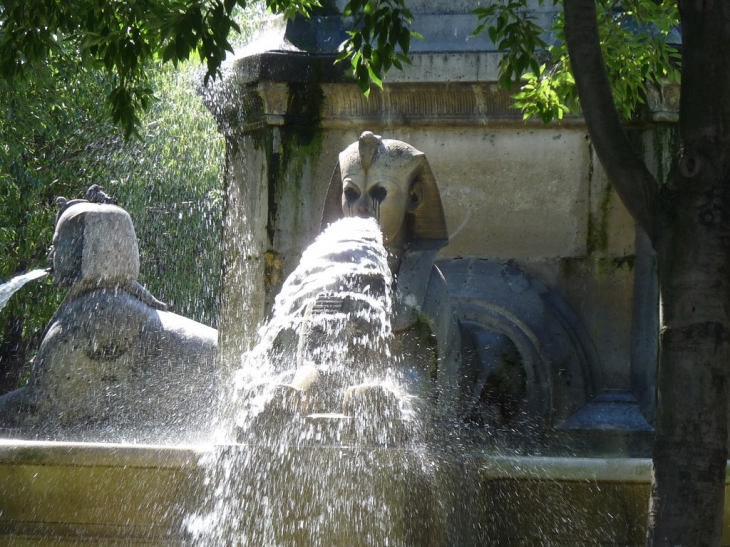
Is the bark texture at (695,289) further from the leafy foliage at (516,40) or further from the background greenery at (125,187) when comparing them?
the background greenery at (125,187)

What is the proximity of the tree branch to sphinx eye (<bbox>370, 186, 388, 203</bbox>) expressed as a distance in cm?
195

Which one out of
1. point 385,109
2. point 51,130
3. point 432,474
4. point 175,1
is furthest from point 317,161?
point 51,130

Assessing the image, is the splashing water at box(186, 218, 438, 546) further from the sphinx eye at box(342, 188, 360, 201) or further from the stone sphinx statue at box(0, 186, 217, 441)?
the stone sphinx statue at box(0, 186, 217, 441)

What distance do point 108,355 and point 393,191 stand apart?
214 cm

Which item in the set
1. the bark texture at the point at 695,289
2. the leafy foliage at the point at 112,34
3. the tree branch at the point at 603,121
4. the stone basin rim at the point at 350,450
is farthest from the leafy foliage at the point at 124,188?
the bark texture at the point at 695,289

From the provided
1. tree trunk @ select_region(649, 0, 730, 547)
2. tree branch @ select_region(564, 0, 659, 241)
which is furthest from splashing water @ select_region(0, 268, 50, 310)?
tree trunk @ select_region(649, 0, 730, 547)

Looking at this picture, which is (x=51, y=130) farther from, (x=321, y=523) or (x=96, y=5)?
(x=321, y=523)

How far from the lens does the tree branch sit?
4977mm

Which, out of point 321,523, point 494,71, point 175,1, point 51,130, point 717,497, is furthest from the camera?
point 51,130

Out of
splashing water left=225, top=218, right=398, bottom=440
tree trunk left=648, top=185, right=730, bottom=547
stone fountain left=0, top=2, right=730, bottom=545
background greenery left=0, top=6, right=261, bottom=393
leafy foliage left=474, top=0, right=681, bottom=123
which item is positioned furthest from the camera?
background greenery left=0, top=6, right=261, bottom=393

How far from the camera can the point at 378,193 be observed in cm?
697

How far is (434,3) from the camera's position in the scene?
8.23 metres

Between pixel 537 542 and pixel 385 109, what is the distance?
120 inches

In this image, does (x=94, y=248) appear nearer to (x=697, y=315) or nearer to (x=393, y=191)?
(x=393, y=191)
